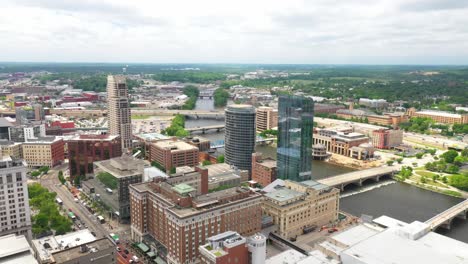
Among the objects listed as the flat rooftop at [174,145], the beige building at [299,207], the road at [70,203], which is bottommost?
the road at [70,203]

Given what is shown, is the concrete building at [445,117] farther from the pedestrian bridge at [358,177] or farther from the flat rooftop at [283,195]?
the flat rooftop at [283,195]

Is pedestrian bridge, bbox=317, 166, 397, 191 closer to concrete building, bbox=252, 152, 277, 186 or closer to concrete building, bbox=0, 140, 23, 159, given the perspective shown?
concrete building, bbox=252, 152, 277, 186

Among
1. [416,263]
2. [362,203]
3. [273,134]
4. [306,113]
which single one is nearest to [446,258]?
[416,263]

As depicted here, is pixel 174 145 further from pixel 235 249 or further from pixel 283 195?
pixel 235 249

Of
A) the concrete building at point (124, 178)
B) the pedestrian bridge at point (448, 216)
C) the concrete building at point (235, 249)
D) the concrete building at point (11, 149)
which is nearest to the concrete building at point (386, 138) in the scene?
the pedestrian bridge at point (448, 216)

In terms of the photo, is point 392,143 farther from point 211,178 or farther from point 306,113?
point 211,178

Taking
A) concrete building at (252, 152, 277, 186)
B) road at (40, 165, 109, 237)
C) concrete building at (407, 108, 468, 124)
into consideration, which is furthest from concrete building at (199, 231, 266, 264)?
concrete building at (407, 108, 468, 124)
